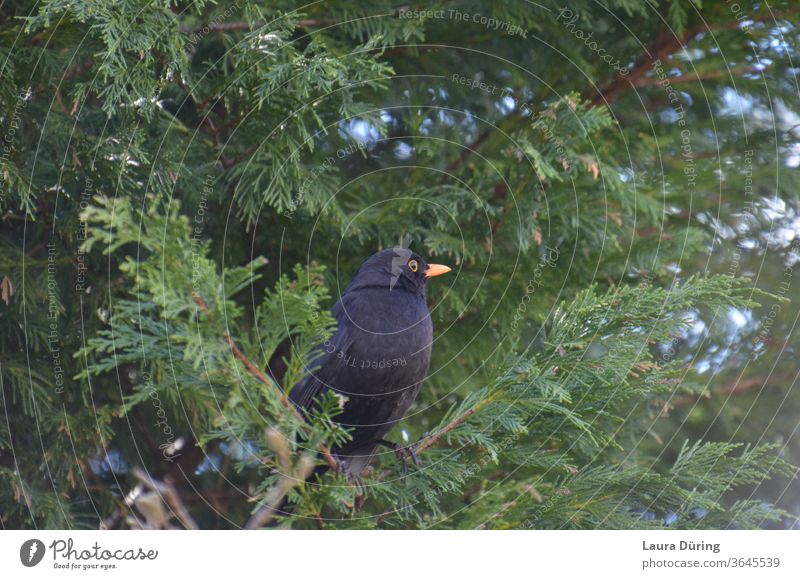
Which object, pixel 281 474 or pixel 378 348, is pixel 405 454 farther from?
pixel 281 474

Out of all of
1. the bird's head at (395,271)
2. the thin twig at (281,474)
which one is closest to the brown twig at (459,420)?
the thin twig at (281,474)

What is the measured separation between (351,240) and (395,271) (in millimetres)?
206

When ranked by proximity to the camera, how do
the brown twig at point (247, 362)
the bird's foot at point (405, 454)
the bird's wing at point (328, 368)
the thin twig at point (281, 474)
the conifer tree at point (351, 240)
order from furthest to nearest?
the bird's wing at point (328, 368)
the bird's foot at point (405, 454)
the conifer tree at point (351, 240)
the thin twig at point (281, 474)
the brown twig at point (247, 362)

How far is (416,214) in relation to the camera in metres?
2.54

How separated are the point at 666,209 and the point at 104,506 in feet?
6.96

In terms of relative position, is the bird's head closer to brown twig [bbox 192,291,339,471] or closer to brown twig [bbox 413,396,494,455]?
brown twig [bbox 413,396,494,455]

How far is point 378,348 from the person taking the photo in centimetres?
236

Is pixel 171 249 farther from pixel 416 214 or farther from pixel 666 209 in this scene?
pixel 666 209

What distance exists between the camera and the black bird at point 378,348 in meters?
2.34
